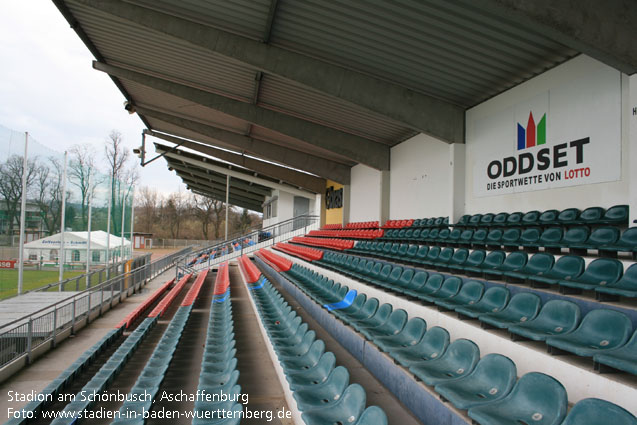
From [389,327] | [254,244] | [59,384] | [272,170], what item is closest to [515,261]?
[389,327]

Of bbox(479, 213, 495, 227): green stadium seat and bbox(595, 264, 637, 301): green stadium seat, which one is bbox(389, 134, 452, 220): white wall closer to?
bbox(479, 213, 495, 227): green stadium seat

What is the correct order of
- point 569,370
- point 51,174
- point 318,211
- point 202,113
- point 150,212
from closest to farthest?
point 569,370 → point 51,174 → point 202,113 → point 318,211 → point 150,212

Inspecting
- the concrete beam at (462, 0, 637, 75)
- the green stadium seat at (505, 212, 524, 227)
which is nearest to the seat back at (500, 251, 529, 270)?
the green stadium seat at (505, 212, 524, 227)

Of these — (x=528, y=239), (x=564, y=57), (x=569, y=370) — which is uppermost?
(x=564, y=57)

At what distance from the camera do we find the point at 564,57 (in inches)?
216

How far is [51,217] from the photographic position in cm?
1007

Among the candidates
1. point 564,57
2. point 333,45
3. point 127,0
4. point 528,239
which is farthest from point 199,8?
point 528,239

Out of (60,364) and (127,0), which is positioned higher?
(127,0)

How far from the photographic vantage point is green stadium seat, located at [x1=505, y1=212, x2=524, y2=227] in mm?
5445

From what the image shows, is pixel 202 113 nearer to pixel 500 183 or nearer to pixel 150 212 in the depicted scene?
pixel 500 183

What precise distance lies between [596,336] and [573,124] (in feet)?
13.3

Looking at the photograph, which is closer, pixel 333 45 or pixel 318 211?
pixel 333 45

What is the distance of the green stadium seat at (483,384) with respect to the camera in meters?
2.13

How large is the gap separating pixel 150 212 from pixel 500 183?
4742 centimetres
